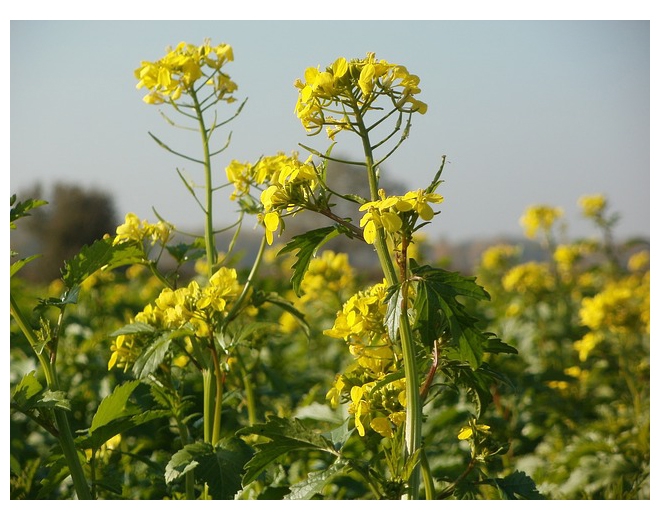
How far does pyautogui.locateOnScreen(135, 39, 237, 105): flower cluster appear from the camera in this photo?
1745mm

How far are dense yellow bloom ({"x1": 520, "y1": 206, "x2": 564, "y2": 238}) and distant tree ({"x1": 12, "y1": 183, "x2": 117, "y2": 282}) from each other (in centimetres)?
562

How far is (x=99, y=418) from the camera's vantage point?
159cm

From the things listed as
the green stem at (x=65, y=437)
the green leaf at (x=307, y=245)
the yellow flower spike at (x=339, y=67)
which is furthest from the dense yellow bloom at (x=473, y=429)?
the green stem at (x=65, y=437)

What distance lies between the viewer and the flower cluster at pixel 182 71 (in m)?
1.75

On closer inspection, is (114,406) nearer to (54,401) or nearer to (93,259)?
(54,401)

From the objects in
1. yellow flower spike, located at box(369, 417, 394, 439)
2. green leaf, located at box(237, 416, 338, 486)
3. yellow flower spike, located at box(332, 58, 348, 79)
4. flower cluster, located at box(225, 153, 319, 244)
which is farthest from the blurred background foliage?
yellow flower spike, located at box(332, 58, 348, 79)

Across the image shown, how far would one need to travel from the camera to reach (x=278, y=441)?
1306 mm

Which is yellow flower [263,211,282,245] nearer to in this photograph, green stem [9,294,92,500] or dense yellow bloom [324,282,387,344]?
dense yellow bloom [324,282,387,344]

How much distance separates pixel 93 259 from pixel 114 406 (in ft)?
1.04

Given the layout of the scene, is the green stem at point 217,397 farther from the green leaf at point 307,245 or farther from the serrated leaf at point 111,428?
the green leaf at point 307,245

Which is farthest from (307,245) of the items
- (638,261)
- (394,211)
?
(638,261)

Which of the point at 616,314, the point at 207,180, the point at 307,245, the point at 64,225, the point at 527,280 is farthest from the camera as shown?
the point at 64,225

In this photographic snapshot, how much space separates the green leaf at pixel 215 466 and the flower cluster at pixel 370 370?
289 millimetres
